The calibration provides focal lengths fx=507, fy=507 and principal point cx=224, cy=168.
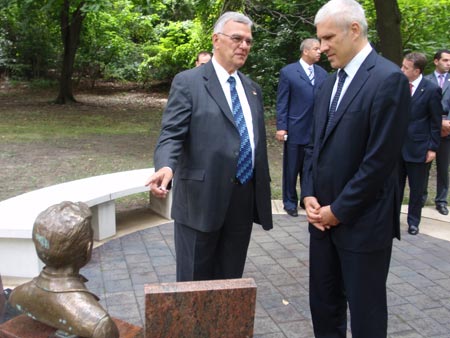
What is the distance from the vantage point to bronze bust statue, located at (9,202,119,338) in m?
1.97

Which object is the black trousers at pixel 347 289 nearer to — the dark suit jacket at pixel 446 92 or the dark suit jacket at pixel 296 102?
the dark suit jacket at pixel 296 102

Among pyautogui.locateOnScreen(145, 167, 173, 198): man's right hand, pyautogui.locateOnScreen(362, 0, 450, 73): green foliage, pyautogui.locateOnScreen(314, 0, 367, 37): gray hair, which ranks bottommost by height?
pyautogui.locateOnScreen(145, 167, 173, 198): man's right hand

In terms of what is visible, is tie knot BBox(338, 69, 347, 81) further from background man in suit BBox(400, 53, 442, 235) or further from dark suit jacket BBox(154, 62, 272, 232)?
background man in suit BBox(400, 53, 442, 235)

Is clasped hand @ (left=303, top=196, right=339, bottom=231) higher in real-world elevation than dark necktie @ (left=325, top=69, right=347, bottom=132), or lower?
lower

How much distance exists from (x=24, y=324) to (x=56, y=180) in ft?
18.7

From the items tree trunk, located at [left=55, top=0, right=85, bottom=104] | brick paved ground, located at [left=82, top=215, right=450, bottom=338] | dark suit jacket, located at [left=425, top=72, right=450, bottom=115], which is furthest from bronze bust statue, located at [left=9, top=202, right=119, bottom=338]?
tree trunk, located at [left=55, top=0, right=85, bottom=104]

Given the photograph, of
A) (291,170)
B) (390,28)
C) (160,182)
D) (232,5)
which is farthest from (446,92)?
(232,5)

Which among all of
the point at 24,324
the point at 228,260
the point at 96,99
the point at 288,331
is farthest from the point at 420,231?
→ the point at 96,99

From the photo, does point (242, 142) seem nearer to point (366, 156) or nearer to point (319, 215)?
point (319, 215)

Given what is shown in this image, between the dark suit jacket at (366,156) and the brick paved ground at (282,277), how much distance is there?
1.25 m

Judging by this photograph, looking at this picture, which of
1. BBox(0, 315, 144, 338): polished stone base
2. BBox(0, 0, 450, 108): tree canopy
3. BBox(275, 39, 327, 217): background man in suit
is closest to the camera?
BBox(0, 315, 144, 338): polished stone base

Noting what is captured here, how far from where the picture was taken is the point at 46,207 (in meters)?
4.67

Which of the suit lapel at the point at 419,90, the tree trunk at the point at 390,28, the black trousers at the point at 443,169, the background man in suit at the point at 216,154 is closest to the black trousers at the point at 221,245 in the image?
the background man in suit at the point at 216,154

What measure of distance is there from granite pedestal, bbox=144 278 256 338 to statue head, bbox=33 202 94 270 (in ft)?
1.16
